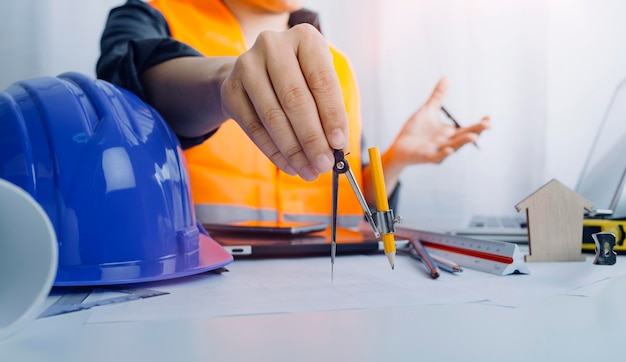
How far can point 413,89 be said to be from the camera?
57.7 inches

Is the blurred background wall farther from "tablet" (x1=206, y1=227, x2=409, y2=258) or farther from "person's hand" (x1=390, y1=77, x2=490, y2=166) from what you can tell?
"tablet" (x1=206, y1=227, x2=409, y2=258)

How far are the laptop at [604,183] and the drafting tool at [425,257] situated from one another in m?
0.15

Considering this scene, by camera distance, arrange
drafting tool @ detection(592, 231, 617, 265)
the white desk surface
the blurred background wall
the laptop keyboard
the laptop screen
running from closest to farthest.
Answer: the white desk surface
drafting tool @ detection(592, 231, 617, 265)
the laptop screen
the laptop keyboard
the blurred background wall

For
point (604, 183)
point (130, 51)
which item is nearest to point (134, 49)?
point (130, 51)

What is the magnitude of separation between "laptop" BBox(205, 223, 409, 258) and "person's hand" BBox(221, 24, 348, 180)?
0.63ft

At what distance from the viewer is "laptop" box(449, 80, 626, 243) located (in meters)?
0.85

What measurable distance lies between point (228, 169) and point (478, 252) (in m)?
0.70

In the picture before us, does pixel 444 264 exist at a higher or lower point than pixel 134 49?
lower

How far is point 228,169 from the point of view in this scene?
1.21 metres

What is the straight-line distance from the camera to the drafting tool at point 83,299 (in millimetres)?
425

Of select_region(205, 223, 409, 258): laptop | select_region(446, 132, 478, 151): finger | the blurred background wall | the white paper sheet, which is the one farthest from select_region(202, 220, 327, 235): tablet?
the blurred background wall

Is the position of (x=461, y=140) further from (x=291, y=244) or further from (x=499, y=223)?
(x=291, y=244)

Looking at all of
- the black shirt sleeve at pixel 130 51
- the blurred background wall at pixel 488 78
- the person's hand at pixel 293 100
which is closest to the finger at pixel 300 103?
the person's hand at pixel 293 100

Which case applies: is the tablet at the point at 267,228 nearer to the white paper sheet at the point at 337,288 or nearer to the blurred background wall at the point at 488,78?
the white paper sheet at the point at 337,288
